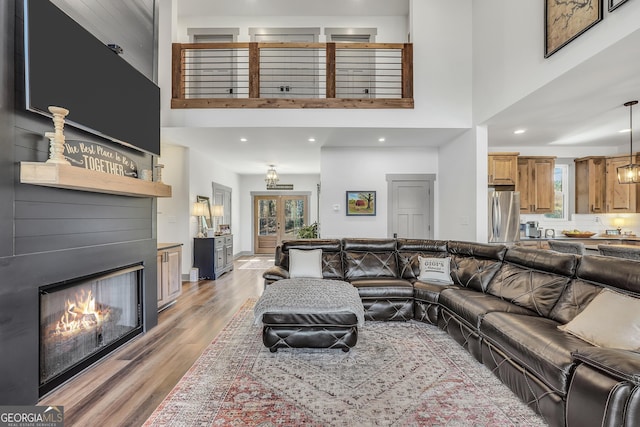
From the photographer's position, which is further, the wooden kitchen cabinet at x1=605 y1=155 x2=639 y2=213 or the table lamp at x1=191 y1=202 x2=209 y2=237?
the table lamp at x1=191 y1=202 x2=209 y2=237

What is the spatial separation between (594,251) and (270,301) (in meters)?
5.13

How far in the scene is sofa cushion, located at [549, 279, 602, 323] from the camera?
2287 millimetres

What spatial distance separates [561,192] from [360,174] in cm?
438

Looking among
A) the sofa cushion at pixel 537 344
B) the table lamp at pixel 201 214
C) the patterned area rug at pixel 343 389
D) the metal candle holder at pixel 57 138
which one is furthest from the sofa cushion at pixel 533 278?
the table lamp at pixel 201 214

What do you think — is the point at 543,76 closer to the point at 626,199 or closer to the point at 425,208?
the point at 425,208

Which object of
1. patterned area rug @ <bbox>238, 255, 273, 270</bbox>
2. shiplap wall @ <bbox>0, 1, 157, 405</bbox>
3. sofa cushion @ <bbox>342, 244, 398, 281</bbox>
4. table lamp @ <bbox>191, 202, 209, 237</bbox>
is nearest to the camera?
shiplap wall @ <bbox>0, 1, 157, 405</bbox>

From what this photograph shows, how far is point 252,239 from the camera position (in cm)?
987

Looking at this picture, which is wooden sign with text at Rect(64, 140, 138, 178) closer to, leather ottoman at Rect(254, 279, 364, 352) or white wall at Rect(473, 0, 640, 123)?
leather ottoman at Rect(254, 279, 364, 352)

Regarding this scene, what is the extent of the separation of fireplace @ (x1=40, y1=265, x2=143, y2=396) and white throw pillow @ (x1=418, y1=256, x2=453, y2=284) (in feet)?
11.2

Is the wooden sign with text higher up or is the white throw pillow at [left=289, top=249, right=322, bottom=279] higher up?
the wooden sign with text

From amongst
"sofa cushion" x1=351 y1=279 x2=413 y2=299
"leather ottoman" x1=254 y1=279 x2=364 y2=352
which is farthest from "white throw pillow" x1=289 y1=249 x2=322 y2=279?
"leather ottoman" x1=254 y1=279 x2=364 y2=352

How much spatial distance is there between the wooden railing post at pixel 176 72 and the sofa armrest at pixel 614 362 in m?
5.26

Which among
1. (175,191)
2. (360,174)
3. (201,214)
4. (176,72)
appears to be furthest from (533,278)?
(175,191)

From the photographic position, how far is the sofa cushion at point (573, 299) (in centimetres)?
229
